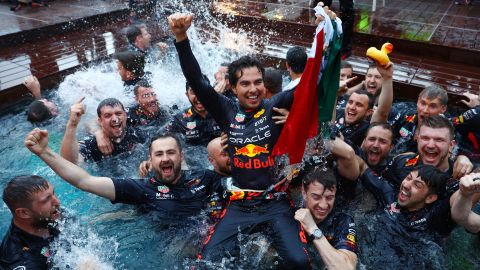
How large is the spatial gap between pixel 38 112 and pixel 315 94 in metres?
4.36

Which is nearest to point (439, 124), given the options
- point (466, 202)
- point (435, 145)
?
point (435, 145)

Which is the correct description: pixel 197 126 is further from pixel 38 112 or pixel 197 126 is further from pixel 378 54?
pixel 378 54

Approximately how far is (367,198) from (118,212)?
276cm

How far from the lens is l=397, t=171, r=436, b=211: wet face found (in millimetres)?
3309

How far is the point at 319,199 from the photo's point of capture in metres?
3.21

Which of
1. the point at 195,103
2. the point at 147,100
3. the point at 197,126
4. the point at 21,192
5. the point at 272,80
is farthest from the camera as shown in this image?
the point at 147,100

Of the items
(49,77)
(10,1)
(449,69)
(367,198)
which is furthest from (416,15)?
(10,1)

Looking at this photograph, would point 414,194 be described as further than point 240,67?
Yes

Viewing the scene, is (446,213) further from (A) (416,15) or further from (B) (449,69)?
(A) (416,15)

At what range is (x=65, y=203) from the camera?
4.53 metres

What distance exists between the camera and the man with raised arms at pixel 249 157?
3.19 m

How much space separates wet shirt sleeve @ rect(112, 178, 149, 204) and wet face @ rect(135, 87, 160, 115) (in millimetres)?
1921

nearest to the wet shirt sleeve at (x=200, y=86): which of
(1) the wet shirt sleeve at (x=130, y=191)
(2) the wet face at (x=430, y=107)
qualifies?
(1) the wet shirt sleeve at (x=130, y=191)

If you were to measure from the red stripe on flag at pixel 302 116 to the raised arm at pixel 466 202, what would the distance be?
3.93 ft
